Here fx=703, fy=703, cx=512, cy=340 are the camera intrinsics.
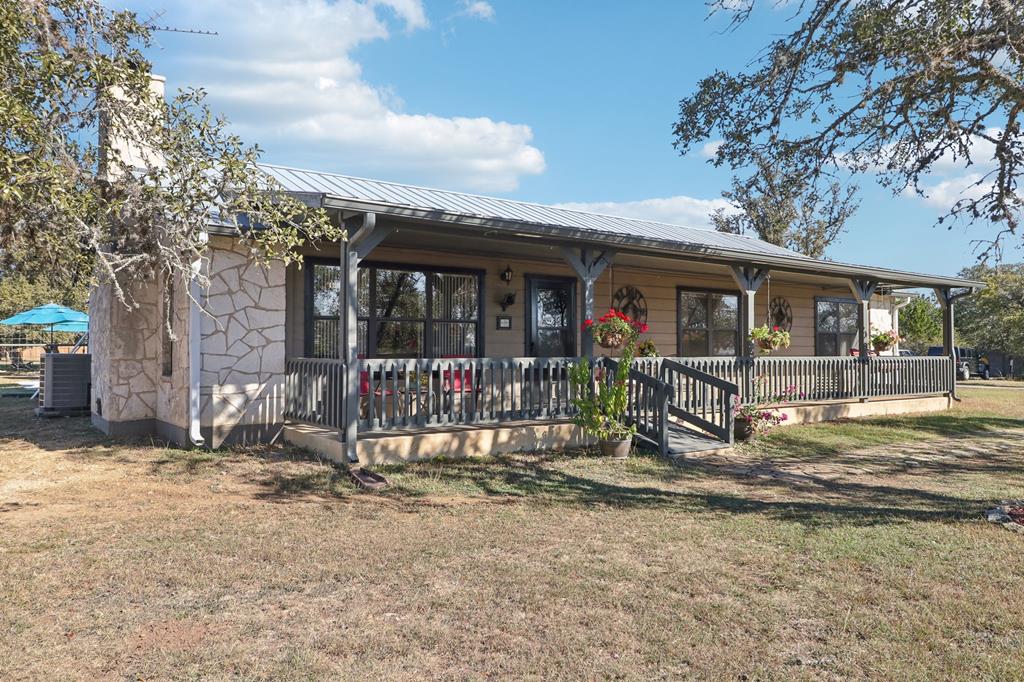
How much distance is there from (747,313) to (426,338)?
17.1ft

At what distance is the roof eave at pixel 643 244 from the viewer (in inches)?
285

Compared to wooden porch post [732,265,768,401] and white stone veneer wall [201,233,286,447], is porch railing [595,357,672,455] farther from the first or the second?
white stone veneer wall [201,233,286,447]

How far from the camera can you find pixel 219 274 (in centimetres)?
829

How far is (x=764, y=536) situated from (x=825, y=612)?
61.0 inches

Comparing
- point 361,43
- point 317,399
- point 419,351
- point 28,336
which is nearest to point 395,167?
point 28,336

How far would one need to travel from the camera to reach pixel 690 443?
369 inches

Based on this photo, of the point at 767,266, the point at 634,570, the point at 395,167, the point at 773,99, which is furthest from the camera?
the point at 395,167

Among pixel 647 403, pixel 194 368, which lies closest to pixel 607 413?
pixel 647 403

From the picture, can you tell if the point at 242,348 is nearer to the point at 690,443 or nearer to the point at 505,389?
the point at 505,389

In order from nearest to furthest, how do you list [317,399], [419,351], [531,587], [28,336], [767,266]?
[531,587], [317,399], [419,351], [767,266], [28,336]

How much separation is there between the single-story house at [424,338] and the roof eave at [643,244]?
1.0 inches

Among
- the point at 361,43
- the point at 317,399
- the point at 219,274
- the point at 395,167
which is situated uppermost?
the point at 395,167

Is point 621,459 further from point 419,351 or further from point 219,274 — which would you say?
point 219,274

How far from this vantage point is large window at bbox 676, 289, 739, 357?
1371 centimetres
